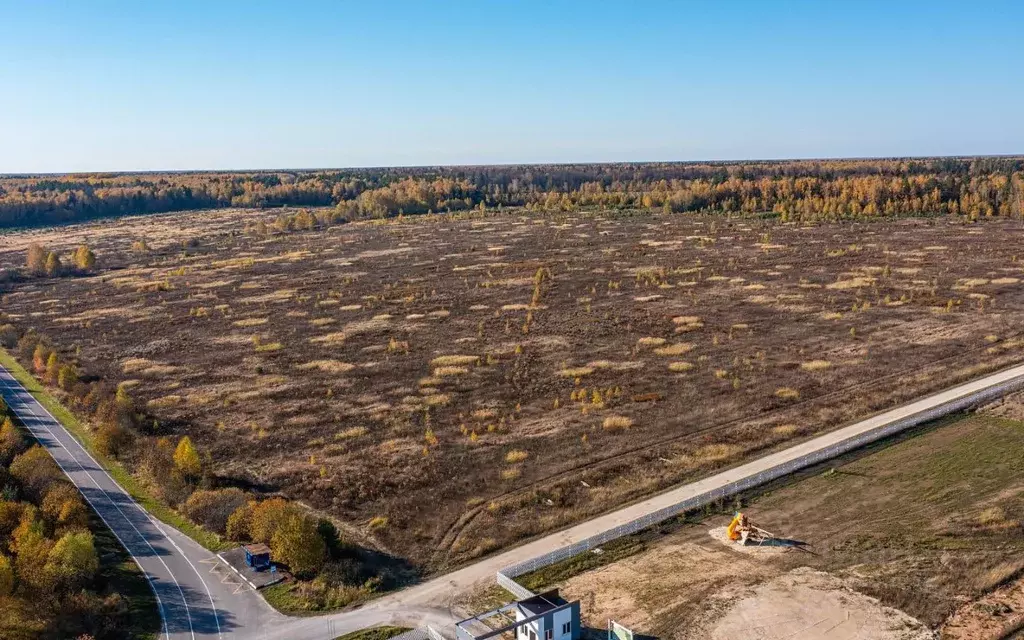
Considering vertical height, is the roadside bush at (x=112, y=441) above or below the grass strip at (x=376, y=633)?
above

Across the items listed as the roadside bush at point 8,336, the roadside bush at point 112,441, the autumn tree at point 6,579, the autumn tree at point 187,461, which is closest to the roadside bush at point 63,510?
the autumn tree at point 187,461

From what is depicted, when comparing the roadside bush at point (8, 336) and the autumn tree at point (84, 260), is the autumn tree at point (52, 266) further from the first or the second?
the roadside bush at point (8, 336)

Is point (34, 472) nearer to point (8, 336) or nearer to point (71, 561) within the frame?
point (71, 561)

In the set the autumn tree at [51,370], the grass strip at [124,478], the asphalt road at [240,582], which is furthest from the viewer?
the autumn tree at [51,370]

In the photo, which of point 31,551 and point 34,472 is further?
point 34,472

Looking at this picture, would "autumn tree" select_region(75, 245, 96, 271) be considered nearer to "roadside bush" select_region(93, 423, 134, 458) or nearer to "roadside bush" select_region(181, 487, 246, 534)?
"roadside bush" select_region(93, 423, 134, 458)

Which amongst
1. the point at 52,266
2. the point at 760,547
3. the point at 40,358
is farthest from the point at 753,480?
the point at 52,266

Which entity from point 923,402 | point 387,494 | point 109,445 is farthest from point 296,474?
point 923,402
